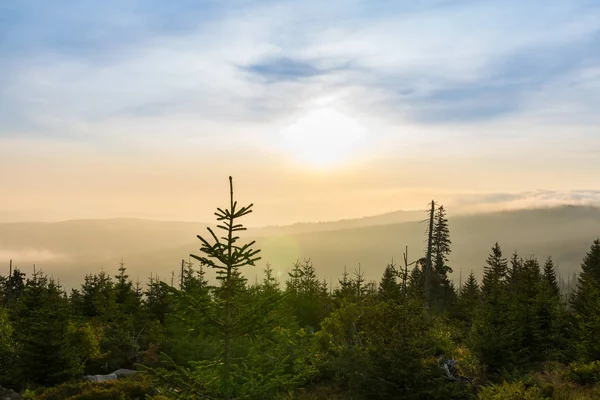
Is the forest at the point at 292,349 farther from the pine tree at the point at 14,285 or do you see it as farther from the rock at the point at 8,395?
the pine tree at the point at 14,285

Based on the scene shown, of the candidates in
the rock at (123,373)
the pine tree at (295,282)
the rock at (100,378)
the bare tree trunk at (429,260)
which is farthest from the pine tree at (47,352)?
the bare tree trunk at (429,260)

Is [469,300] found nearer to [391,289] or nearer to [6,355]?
[391,289]

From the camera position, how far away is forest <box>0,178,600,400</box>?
11.5 m

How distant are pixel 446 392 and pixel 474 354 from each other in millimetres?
6201

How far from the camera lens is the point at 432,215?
49.8 meters

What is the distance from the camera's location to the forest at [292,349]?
11.5m

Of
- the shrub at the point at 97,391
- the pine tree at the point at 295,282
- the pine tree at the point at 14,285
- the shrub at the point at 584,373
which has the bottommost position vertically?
the pine tree at the point at 14,285

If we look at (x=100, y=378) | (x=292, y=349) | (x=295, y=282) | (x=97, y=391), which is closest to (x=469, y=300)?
(x=295, y=282)

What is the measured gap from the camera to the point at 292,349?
24391mm

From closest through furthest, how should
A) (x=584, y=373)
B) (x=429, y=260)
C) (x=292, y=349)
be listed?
1. (x=584, y=373)
2. (x=292, y=349)
3. (x=429, y=260)

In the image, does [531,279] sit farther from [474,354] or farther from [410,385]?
[410,385]

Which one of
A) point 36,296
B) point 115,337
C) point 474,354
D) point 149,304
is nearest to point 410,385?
point 474,354

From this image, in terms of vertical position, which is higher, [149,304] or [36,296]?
[36,296]

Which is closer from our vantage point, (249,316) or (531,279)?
(249,316)
